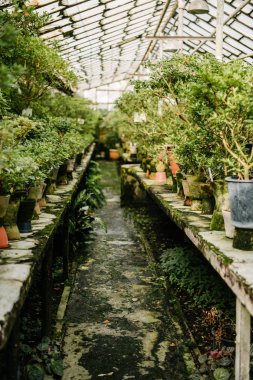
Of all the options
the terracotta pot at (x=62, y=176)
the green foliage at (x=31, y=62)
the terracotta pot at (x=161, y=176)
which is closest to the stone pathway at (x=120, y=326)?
the terracotta pot at (x=62, y=176)

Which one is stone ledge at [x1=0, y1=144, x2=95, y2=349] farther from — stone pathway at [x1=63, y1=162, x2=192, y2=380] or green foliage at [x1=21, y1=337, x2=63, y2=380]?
stone pathway at [x1=63, y1=162, x2=192, y2=380]

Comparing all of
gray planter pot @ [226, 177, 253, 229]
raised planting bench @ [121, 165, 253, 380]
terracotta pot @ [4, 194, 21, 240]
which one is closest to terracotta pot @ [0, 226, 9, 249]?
terracotta pot @ [4, 194, 21, 240]

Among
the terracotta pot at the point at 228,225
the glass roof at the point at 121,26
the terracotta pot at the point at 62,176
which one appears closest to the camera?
the terracotta pot at the point at 228,225

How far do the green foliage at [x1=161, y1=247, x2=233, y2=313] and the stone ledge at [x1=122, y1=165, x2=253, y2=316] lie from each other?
62 centimetres

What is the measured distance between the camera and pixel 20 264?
8.28ft

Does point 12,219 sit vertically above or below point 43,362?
above

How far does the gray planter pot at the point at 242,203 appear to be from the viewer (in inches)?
110

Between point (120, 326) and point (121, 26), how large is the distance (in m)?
9.17

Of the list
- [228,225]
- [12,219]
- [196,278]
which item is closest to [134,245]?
[196,278]

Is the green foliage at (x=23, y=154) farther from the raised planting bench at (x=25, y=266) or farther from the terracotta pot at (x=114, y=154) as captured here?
the terracotta pot at (x=114, y=154)

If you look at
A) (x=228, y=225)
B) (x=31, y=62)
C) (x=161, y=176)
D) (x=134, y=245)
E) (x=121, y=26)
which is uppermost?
(x=121, y=26)

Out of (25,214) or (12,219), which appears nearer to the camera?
(12,219)

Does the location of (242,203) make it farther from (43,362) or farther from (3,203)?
(43,362)

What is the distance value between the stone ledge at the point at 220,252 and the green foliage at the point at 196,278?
62 centimetres
